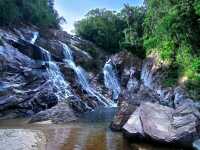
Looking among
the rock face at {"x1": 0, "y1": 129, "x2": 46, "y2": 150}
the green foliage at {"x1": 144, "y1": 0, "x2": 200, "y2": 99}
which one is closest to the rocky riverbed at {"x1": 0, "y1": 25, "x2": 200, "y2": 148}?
the rock face at {"x1": 0, "y1": 129, "x2": 46, "y2": 150}

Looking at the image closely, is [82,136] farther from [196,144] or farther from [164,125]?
[196,144]

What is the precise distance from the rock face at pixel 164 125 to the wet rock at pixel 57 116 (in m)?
7.98

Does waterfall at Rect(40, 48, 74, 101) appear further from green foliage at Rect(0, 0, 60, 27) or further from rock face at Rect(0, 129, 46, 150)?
rock face at Rect(0, 129, 46, 150)

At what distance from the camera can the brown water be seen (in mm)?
16266

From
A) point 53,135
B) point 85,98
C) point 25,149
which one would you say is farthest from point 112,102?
point 25,149

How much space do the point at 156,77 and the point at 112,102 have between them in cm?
642

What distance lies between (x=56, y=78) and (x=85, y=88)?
4717mm

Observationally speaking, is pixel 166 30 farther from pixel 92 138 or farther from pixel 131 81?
pixel 92 138

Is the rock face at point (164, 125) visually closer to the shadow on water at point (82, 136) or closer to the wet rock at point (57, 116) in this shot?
the shadow on water at point (82, 136)

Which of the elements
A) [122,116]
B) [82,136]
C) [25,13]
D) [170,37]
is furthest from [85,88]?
[82,136]

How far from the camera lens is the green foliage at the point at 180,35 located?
33.4 metres

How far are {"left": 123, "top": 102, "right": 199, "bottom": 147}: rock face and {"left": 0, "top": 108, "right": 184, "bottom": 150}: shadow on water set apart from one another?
0.56 metres

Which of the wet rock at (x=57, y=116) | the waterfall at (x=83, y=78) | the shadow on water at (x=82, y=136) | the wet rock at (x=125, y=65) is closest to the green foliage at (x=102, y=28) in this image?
the wet rock at (x=125, y=65)

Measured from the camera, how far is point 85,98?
38562 millimetres
